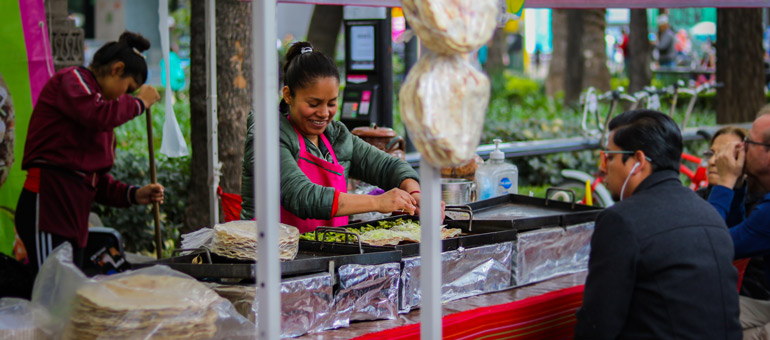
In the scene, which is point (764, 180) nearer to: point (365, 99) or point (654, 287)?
point (654, 287)

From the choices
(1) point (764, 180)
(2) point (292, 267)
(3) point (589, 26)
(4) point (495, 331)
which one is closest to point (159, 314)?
(2) point (292, 267)

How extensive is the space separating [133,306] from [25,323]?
1.29 ft

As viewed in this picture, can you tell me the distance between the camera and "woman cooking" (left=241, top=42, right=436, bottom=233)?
9.02 feet

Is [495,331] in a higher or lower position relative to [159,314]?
lower

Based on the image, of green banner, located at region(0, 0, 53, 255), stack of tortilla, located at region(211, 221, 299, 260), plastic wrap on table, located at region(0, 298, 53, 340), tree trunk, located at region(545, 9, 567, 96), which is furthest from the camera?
tree trunk, located at region(545, 9, 567, 96)

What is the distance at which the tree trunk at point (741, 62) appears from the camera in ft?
29.3

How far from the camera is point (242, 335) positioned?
84.7 inches

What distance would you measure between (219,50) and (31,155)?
1.45m

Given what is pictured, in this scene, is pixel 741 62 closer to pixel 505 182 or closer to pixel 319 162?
pixel 505 182

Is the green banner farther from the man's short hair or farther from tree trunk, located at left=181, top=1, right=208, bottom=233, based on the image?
the man's short hair

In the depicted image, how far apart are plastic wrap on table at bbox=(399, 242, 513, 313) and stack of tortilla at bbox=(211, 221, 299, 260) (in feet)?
1.29

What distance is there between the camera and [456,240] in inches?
106

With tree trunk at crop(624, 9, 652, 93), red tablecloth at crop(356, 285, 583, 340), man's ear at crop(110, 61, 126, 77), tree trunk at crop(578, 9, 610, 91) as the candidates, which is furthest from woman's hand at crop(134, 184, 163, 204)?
tree trunk at crop(578, 9, 610, 91)

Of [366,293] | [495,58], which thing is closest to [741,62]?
[366,293]
